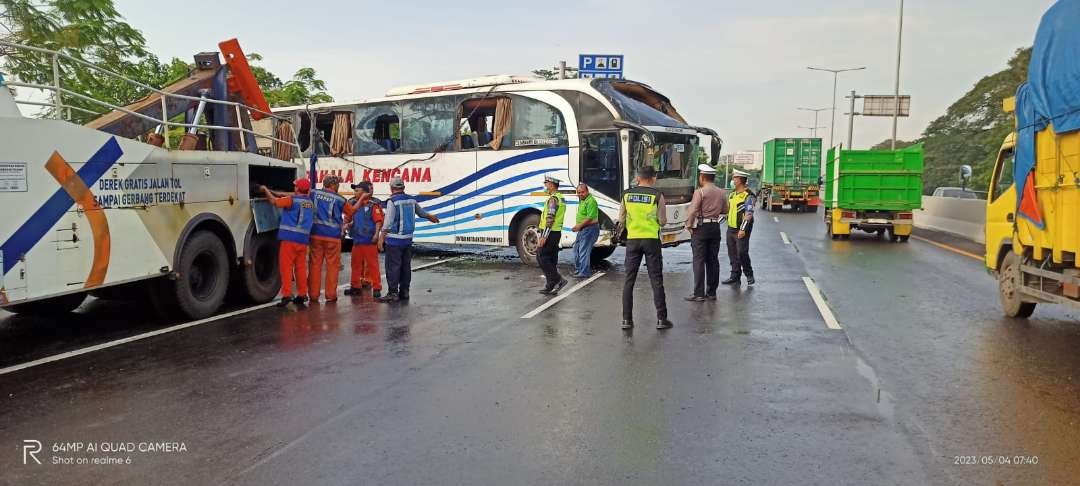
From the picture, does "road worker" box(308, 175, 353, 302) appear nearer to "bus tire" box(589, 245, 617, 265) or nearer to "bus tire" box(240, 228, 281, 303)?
"bus tire" box(240, 228, 281, 303)

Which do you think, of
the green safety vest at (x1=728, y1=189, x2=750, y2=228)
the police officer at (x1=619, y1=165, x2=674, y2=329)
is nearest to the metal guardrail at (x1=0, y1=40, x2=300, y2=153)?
the police officer at (x1=619, y1=165, x2=674, y2=329)

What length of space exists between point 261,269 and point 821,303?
707 centimetres

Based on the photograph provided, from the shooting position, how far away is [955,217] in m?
23.6

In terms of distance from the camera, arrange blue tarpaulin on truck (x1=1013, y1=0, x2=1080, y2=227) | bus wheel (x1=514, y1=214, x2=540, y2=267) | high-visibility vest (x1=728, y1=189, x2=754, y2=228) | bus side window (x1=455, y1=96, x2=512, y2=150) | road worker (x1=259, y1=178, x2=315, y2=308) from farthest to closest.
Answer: bus side window (x1=455, y1=96, x2=512, y2=150) < bus wheel (x1=514, y1=214, x2=540, y2=267) < high-visibility vest (x1=728, y1=189, x2=754, y2=228) < road worker (x1=259, y1=178, x2=315, y2=308) < blue tarpaulin on truck (x1=1013, y1=0, x2=1080, y2=227)

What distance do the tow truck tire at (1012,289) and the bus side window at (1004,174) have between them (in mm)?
902

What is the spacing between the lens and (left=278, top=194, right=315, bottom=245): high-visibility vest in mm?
9617

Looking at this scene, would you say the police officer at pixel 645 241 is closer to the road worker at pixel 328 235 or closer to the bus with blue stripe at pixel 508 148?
the road worker at pixel 328 235

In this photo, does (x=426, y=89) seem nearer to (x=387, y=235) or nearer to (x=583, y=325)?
(x=387, y=235)

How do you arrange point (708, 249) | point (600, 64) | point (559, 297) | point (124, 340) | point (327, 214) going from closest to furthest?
point (124, 340) → point (327, 214) → point (708, 249) → point (559, 297) → point (600, 64)

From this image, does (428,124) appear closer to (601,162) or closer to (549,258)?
(601,162)

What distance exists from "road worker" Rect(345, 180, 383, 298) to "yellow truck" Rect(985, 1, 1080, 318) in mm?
7508

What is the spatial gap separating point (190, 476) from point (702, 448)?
282 cm

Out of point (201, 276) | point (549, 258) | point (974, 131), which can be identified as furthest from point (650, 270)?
point (974, 131)

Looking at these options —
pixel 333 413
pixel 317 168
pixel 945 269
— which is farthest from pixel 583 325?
pixel 317 168
